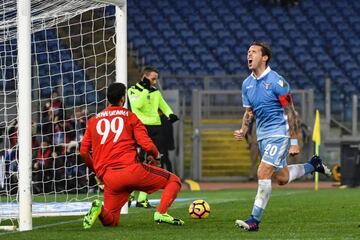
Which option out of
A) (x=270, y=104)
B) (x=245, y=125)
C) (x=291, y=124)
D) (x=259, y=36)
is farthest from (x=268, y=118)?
(x=259, y=36)

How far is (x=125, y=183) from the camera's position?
37.3 ft

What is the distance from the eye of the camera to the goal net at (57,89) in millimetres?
15375

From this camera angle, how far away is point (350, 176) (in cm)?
2386

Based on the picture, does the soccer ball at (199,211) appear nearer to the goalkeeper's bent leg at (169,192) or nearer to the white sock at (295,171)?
the goalkeeper's bent leg at (169,192)

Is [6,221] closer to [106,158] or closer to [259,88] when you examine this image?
[106,158]

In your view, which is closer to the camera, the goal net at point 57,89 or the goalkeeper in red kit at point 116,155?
the goalkeeper in red kit at point 116,155

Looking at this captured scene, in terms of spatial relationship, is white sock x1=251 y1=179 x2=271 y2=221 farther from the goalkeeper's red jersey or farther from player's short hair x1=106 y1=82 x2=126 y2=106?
player's short hair x1=106 y1=82 x2=126 y2=106

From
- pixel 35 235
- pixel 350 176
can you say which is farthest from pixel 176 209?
pixel 350 176

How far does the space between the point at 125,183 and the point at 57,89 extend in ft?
33.2

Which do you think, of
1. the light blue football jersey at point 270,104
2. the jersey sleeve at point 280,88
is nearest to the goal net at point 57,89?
the light blue football jersey at point 270,104

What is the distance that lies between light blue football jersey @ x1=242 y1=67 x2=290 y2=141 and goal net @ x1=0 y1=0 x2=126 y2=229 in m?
3.45

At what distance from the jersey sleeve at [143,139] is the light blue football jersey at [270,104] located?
1.11 m

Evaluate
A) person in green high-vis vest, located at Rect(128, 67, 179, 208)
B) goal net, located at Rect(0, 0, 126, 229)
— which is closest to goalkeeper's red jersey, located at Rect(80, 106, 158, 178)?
goal net, located at Rect(0, 0, 126, 229)

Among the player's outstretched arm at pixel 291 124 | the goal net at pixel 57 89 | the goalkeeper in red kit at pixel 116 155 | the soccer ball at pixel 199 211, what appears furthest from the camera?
the goal net at pixel 57 89
